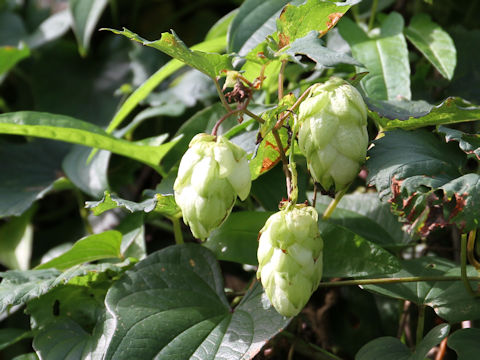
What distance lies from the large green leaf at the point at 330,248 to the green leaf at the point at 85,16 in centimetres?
71

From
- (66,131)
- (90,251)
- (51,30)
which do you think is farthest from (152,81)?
(51,30)

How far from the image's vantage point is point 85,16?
136 cm

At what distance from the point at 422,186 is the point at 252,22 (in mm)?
466

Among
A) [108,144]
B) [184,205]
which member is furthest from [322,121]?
[108,144]

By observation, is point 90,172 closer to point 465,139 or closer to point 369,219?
point 369,219

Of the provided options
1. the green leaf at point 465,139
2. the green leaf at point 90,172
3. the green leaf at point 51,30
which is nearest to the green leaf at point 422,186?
the green leaf at point 465,139

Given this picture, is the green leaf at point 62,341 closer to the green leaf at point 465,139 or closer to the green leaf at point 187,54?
the green leaf at point 187,54

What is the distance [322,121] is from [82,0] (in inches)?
38.8

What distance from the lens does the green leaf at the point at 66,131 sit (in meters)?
0.87

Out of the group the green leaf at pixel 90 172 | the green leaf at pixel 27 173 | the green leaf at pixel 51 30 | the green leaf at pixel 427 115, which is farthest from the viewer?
the green leaf at pixel 51 30

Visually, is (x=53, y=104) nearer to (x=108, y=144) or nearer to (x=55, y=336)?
(x=108, y=144)

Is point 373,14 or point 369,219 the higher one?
point 373,14

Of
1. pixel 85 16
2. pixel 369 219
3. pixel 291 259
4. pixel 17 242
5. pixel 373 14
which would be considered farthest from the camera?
pixel 85 16

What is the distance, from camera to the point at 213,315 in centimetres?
75
